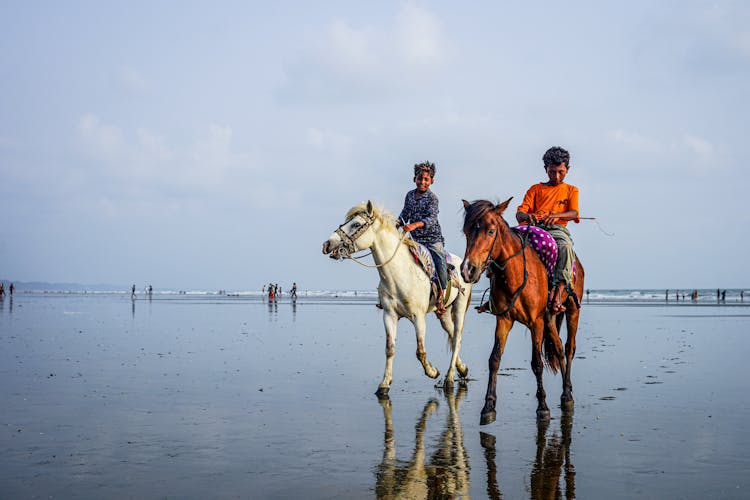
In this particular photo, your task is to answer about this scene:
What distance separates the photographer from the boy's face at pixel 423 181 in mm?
10461

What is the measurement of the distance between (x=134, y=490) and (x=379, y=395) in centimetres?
478

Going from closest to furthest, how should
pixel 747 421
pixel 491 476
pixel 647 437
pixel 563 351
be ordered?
pixel 491 476, pixel 647 437, pixel 747 421, pixel 563 351

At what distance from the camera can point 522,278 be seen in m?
7.43

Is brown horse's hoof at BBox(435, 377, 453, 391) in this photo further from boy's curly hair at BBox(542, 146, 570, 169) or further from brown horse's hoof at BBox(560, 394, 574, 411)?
boy's curly hair at BBox(542, 146, 570, 169)

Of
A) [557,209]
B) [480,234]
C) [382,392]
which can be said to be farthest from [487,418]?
[557,209]

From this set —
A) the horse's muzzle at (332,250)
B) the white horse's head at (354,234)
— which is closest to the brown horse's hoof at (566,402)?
the white horse's head at (354,234)

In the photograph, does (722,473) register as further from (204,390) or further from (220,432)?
(204,390)

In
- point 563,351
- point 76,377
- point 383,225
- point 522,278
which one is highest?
point 383,225

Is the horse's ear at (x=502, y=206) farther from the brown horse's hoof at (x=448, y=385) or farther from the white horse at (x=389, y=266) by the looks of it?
the brown horse's hoof at (x=448, y=385)

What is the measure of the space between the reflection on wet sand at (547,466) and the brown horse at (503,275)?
61cm

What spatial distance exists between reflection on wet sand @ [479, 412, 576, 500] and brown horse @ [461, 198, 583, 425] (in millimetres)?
609

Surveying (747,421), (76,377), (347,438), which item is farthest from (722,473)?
(76,377)

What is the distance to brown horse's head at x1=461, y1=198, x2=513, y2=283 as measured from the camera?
→ 6.92 meters

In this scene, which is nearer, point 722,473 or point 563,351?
point 722,473
